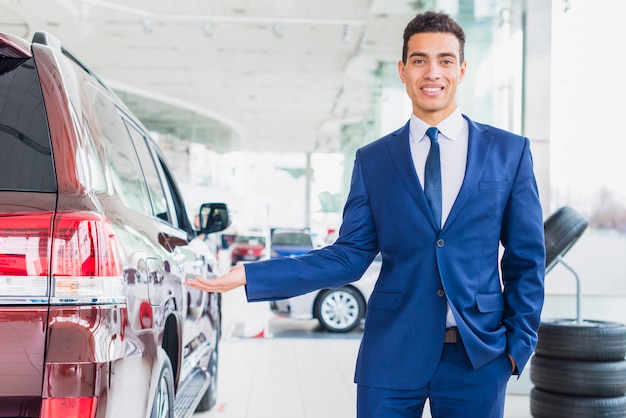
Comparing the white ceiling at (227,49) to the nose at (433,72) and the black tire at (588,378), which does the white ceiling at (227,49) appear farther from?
the nose at (433,72)

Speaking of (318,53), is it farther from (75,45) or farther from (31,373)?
(31,373)

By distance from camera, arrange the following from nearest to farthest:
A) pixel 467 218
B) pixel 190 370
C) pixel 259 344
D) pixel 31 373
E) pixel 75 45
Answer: pixel 31 373 < pixel 467 218 < pixel 190 370 < pixel 259 344 < pixel 75 45

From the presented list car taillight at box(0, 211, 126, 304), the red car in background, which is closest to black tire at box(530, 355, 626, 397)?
car taillight at box(0, 211, 126, 304)

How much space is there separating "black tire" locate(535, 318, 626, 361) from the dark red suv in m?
2.76

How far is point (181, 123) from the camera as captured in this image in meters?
27.5

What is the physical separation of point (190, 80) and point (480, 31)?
42.8ft

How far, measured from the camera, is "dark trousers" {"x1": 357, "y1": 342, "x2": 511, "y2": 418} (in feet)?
6.29

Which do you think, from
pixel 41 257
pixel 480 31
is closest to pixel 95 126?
pixel 41 257

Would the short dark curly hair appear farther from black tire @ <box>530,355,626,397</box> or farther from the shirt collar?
black tire @ <box>530,355,626,397</box>

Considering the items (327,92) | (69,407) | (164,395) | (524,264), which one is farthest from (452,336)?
(327,92)

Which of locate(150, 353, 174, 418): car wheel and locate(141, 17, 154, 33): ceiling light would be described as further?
locate(141, 17, 154, 33): ceiling light

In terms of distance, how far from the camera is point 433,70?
2037 millimetres

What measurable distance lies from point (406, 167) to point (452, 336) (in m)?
0.44

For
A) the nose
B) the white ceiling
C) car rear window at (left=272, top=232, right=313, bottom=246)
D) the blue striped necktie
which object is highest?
the white ceiling
